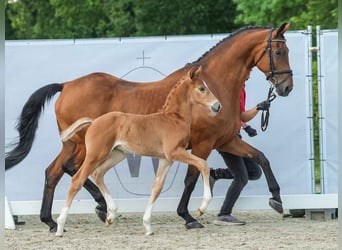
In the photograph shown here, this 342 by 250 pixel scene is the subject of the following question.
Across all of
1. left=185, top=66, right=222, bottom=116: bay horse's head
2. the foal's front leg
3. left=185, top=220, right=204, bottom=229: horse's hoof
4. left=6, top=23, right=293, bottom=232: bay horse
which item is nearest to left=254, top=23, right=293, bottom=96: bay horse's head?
left=6, top=23, right=293, bottom=232: bay horse

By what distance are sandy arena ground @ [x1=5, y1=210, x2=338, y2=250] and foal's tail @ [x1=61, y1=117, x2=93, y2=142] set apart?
965mm

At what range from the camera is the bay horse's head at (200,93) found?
8445 mm

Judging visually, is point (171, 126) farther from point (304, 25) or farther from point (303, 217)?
point (304, 25)

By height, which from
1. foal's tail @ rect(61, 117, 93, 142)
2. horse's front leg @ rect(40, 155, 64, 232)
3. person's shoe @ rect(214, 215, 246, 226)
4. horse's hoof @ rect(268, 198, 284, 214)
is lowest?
person's shoe @ rect(214, 215, 246, 226)

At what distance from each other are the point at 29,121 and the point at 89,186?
37.4 inches

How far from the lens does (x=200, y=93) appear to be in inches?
334

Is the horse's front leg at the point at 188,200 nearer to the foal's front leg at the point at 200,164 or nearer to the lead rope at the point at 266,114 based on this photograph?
the foal's front leg at the point at 200,164

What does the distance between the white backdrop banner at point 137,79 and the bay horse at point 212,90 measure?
71 centimetres

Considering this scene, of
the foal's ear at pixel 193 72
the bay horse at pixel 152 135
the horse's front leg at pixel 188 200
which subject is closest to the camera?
the bay horse at pixel 152 135

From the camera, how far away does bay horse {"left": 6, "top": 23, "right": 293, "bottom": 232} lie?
900cm

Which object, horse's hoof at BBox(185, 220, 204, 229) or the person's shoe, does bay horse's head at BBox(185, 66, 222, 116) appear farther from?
the person's shoe

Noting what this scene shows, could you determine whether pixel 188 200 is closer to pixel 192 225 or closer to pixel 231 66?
pixel 192 225

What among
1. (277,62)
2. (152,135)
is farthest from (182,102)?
(277,62)

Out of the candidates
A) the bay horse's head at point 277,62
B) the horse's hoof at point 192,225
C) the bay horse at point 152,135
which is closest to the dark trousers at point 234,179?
the horse's hoof at point 192,225
